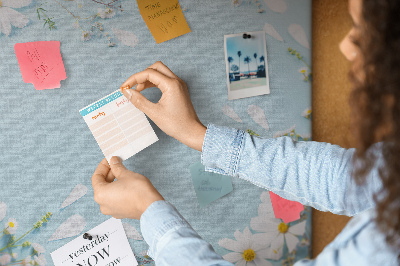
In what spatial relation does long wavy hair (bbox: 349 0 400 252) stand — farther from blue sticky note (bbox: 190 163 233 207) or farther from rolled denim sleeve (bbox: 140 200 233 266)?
blue sticky note (bbox: 190 163 233 207)

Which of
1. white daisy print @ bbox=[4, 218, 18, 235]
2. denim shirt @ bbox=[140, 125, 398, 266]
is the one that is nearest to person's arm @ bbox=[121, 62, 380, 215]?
denim shirt @ bbox=[140, 125, 398, 266]

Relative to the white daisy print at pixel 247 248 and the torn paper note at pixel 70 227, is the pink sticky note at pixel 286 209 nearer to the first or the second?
the white daisy print at pixel 247 248

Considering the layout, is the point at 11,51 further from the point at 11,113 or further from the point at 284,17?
the point at 284,17

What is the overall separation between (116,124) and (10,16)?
0.29 meters

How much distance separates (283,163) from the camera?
66 cm

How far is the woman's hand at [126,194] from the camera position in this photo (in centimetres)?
59

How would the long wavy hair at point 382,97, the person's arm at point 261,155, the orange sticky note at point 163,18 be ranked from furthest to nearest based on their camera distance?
the orange sticky note at point 163,18 < the person's arm at point 261,155 < the long wavy hair at point 382,97

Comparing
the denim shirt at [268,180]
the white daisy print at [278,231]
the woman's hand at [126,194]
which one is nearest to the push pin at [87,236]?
the woman's hand at [126,194]

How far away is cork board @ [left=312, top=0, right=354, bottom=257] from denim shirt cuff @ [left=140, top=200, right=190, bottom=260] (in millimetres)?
511

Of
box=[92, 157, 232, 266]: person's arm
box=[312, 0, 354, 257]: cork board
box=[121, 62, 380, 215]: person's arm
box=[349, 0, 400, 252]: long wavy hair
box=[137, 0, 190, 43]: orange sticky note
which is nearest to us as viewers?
box=[349, 0, 400, 252]: long wavy hair

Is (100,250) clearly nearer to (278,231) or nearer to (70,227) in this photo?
(70,227)

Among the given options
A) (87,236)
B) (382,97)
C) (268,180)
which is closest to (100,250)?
(87,236)

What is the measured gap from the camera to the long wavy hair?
40 cm

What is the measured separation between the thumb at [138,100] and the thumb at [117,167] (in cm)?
12
